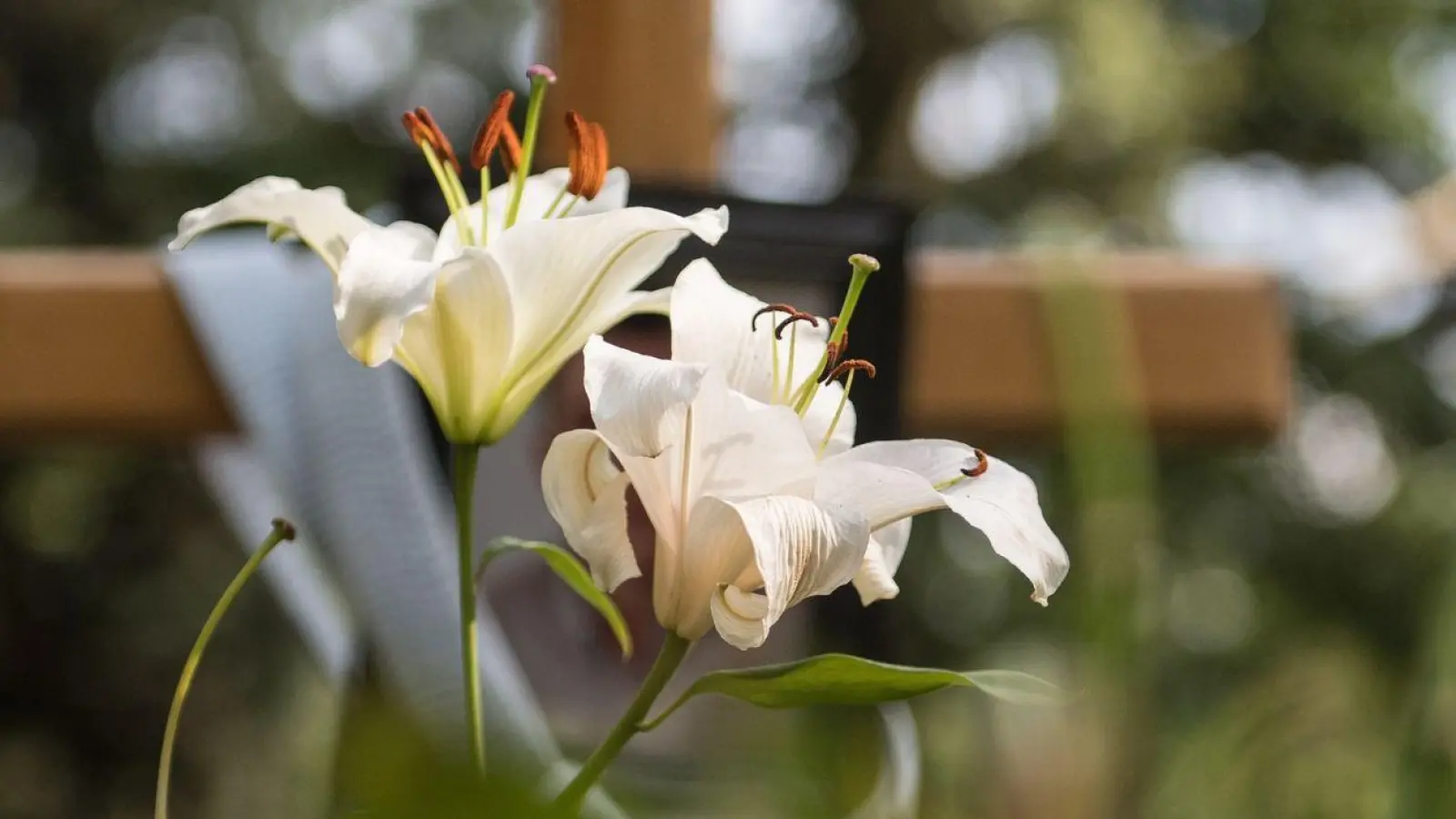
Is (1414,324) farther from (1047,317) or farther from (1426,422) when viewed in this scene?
(1047,317)

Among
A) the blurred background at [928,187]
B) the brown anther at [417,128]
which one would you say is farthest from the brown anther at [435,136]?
the blurred background at [928,187]

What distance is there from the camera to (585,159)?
0.47 ft

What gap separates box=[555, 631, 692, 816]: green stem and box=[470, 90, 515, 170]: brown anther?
0.06 meters

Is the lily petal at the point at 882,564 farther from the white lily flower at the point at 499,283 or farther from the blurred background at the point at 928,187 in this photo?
the blurred background at the point at 928,187

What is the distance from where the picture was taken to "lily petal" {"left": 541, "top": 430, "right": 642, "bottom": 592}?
0.12 meters

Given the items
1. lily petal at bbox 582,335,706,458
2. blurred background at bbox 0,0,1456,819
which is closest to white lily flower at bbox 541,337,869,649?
lily petal at bbox 582,335,706,458

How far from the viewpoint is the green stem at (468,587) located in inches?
4.4

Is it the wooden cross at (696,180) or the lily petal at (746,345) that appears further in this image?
the wooden cross at (696,180)

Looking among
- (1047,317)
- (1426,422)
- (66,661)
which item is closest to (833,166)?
(1426,422)

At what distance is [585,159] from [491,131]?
11 mm

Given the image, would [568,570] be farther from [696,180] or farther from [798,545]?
[696,180]

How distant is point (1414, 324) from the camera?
2396 mm

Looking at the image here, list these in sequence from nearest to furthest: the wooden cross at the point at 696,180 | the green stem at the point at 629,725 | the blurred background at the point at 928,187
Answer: the green stem at the point at 629,725
the wooden cross at the point at 696,180
the blurred background at the point at 928,187

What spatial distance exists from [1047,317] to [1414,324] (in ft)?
7.66
